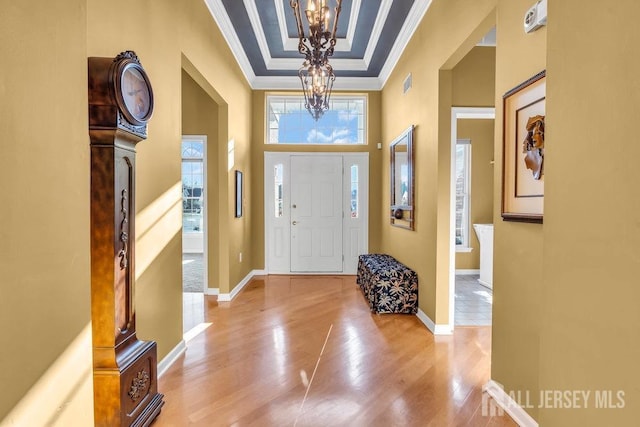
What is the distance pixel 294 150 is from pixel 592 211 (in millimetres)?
Answer: 5193

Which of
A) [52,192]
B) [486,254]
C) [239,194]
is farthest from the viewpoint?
[486,254]

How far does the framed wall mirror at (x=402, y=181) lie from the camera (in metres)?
3.99

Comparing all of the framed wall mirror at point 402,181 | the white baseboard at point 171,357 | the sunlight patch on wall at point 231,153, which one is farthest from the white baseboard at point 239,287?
the framed wall mirror at point 402,181

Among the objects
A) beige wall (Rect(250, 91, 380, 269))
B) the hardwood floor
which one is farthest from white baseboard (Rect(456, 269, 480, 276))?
the hardwood floor

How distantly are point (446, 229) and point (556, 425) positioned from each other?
2411 millimetres

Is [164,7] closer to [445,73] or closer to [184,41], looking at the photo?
[184,41]

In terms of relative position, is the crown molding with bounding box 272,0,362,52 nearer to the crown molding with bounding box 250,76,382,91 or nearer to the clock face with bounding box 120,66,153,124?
the crown molding with bounding box 250,76,382,91

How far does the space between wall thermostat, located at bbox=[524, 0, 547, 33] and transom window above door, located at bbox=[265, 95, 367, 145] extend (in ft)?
13.0

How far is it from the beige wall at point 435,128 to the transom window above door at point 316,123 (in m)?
1.79

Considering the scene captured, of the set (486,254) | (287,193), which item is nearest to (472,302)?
(486,254)

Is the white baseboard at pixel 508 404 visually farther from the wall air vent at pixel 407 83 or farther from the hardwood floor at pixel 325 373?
the wall air vent at pixel 407 83

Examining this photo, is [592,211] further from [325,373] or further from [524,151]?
[325,373]

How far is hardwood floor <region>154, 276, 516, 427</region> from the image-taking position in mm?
2016

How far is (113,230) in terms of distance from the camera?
5.25 feet
